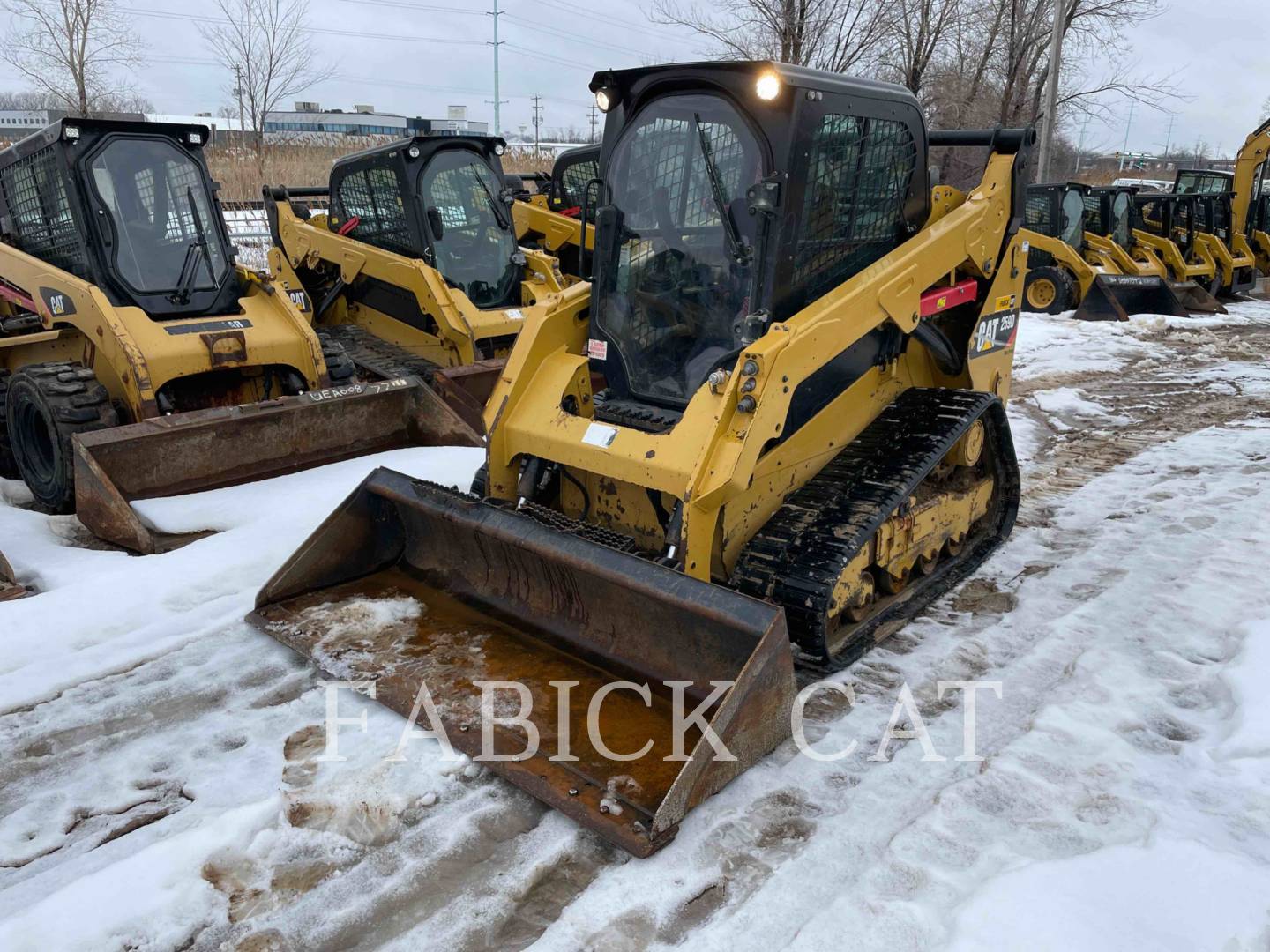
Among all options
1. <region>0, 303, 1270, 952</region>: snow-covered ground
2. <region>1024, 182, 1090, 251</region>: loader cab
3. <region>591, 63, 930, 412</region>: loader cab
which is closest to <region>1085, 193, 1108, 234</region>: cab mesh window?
<region>1024, 182, 1090, 251</region>: loader cab

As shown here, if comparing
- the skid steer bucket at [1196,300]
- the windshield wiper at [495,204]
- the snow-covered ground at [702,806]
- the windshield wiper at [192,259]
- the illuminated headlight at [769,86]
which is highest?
the illuminated headlight at [769,86]

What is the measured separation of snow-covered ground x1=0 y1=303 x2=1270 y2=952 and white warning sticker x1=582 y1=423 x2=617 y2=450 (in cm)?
136

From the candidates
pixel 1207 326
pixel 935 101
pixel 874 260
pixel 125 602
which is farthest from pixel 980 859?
pixel 935 101

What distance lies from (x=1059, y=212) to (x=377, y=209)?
10.4 m

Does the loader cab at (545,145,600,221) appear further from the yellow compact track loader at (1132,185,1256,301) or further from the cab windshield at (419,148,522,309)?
the yellow compact track loader at (1132,185,1256,301)

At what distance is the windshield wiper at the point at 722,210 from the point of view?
12.9 ft

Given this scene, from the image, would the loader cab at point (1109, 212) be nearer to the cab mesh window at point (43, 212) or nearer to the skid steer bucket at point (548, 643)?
the skid steer bucket at point (548, 643)

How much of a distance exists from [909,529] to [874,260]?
1240 millimetres

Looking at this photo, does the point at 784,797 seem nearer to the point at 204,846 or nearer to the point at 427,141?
the point at 204,846

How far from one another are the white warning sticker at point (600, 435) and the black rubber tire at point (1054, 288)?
1164 centimetres

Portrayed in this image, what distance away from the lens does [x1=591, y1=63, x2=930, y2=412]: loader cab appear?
151 inches

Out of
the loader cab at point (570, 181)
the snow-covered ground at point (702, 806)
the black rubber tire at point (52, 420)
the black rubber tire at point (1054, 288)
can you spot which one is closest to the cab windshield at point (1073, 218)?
the black rubber tire at point (1054, 288)

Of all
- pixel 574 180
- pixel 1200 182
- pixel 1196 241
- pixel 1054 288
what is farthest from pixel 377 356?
pixel 1200 182

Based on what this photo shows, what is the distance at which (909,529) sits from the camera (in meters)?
4.29
